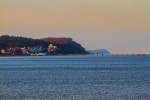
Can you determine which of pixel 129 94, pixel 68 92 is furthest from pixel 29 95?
pixel 129 94

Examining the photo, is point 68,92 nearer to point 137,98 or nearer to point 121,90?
point 121,90

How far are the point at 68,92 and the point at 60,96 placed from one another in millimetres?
4928

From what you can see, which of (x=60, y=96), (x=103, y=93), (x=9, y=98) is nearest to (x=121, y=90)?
(x=103, y=93)

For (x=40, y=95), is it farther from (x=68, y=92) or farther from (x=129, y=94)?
(x=129, y=94)

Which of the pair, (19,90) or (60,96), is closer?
(60,96)

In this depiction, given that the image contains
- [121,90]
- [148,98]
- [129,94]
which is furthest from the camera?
[121,90]

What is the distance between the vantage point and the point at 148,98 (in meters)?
55.4

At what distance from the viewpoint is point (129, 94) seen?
2354 inches

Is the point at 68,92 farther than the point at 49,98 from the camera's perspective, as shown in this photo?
Yes

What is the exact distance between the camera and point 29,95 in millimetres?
59875

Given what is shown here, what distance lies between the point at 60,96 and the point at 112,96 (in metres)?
5.07

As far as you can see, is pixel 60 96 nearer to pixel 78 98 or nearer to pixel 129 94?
pixel 78 98

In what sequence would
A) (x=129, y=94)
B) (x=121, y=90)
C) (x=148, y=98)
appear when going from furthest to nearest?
(x=121, y=90), (x=129, y=94), (x=148, y=98)

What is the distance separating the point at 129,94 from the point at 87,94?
4151mm
